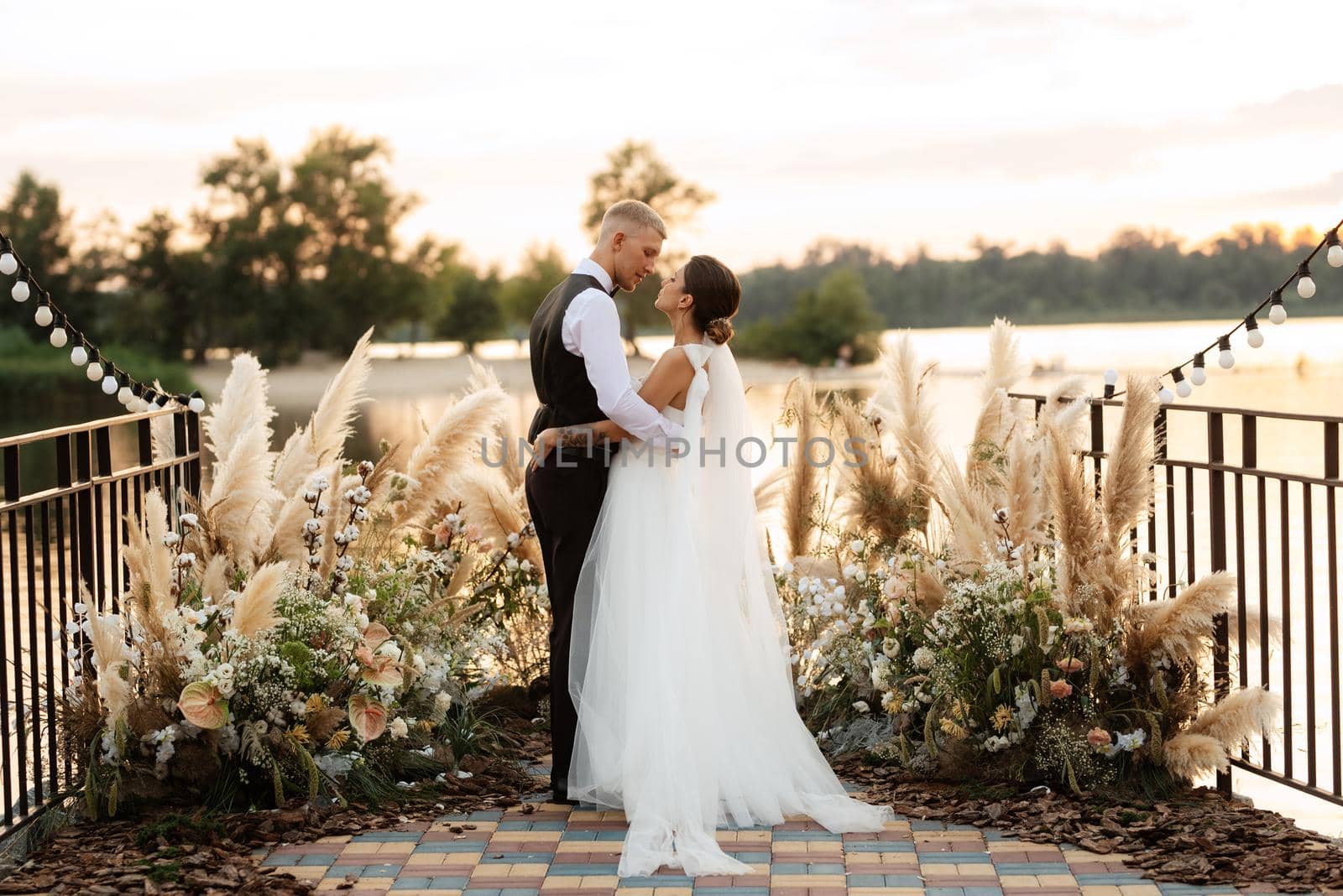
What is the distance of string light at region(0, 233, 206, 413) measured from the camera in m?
4.22

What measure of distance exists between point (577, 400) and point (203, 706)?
4.56ft

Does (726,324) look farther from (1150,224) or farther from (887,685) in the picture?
(1150,224)

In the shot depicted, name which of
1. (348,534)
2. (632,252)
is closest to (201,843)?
(348,534)

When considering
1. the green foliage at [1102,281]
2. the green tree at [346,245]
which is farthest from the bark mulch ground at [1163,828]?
the green tree at [346,245]

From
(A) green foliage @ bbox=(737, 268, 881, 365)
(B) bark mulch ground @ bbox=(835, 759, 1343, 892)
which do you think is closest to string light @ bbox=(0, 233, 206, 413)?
(B) bark mulch ground @ bbox=(835, 759, 1343, 892)

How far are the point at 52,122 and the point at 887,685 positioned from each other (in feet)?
163

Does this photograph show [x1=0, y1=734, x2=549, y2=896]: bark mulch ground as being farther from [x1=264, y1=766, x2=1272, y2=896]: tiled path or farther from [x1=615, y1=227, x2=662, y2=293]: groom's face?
[x1=615, y1=227, x2=662, y2=293]: groom's face

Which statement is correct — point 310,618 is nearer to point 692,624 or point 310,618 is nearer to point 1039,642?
point 692,624

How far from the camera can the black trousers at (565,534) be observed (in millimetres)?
4047

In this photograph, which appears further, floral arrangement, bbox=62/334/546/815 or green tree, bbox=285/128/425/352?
green tree, bbox=285/128/425/352

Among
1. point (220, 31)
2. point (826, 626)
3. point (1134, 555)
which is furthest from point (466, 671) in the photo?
point (220, 31)

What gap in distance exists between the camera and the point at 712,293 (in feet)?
13.0

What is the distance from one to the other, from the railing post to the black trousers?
190 cm

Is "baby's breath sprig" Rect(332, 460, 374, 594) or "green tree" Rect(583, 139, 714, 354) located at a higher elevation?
"green tree" Rect(583, 139, 714, 354)
